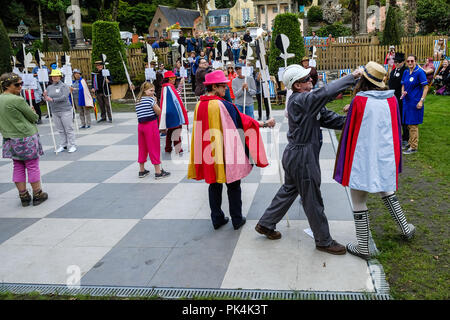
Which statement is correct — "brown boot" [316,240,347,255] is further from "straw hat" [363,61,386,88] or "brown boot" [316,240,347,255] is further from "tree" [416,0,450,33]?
"tree" [416,0,450,33]

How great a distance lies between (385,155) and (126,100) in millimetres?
16505

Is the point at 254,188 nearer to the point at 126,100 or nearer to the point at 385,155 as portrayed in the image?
the point at 385,155

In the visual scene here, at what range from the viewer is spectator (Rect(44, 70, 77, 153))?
8875mm

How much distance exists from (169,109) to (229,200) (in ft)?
12.6

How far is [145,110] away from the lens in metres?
6.61

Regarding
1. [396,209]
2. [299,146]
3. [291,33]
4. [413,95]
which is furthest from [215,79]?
[291,33]

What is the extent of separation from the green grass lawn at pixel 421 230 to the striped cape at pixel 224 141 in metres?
1.66

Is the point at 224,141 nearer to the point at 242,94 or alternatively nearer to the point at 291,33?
the point at 242,94

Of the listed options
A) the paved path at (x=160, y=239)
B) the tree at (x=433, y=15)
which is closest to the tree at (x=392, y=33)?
the tree at (x=433, y=15)

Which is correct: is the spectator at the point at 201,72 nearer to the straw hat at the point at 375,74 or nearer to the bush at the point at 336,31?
the straw hat at the point at 375,74

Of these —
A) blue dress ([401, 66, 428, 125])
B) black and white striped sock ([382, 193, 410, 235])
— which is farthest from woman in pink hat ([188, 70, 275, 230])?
blue dress ([401, 66, 428, 125])

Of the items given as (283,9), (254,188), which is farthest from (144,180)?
(283,9)

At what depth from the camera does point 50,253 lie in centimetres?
440

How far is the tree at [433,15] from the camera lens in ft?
107
